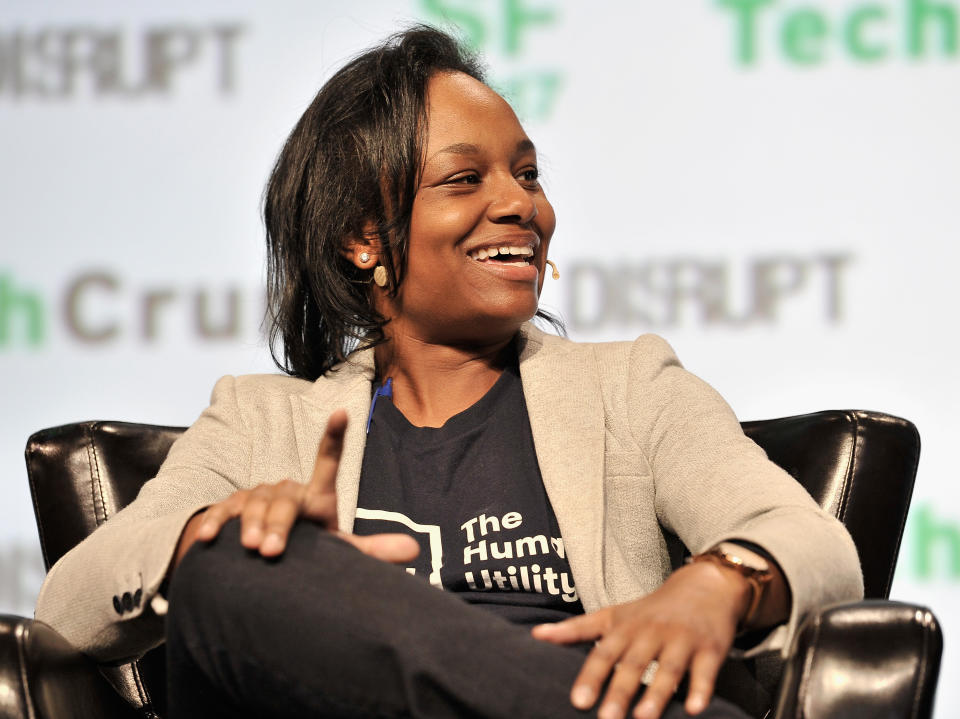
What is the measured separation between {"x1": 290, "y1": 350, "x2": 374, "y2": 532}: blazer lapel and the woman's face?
0.43ft

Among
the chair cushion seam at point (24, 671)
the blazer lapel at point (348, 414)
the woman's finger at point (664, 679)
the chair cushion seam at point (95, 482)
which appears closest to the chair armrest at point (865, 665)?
the woman's finger at point (664, 679)

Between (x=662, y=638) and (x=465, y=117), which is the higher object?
(x=465, y=117)

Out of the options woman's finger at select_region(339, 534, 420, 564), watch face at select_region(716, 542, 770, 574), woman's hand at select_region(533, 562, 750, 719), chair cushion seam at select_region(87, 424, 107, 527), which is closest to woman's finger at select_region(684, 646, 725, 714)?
woman's hand at select_region(533, 562, 750, 719)

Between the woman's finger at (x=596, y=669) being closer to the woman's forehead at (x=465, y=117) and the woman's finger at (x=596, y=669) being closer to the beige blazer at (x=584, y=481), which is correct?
the beige blazer at (x=584, y=481)

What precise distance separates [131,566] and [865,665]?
75 cm

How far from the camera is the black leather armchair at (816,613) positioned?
1.02m

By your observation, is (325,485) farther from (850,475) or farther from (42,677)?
(850,475)

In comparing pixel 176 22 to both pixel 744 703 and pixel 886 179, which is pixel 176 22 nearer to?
pixel 886 179

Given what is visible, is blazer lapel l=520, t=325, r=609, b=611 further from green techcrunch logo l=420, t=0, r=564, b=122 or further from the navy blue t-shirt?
green techcrunch logo l=420, t=0, r=564, b=122

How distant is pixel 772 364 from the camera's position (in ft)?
8.09

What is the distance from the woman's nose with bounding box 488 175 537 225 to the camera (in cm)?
157

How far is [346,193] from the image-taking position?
5.55 feet

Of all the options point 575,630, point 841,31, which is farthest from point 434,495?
point 841,31

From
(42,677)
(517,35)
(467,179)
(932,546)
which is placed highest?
(517,35)
